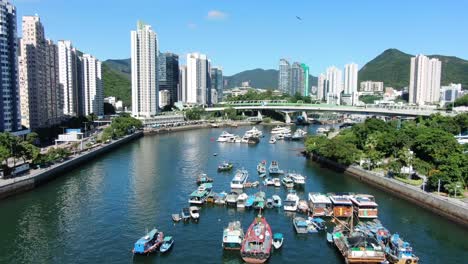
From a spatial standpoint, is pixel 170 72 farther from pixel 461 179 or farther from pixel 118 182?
pixel 461 179

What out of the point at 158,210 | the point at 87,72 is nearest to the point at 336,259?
the point at 158,210

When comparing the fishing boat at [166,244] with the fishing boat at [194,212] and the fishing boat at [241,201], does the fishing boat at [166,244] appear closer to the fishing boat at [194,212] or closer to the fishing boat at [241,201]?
the fishing boat at [194,212]

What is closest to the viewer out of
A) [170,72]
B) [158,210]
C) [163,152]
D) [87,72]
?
[158,210]

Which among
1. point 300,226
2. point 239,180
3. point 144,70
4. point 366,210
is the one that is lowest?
point 300,226

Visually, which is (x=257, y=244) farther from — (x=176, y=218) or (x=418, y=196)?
(x=418, y=196)

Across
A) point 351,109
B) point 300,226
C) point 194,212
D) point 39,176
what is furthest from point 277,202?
point 351,109
